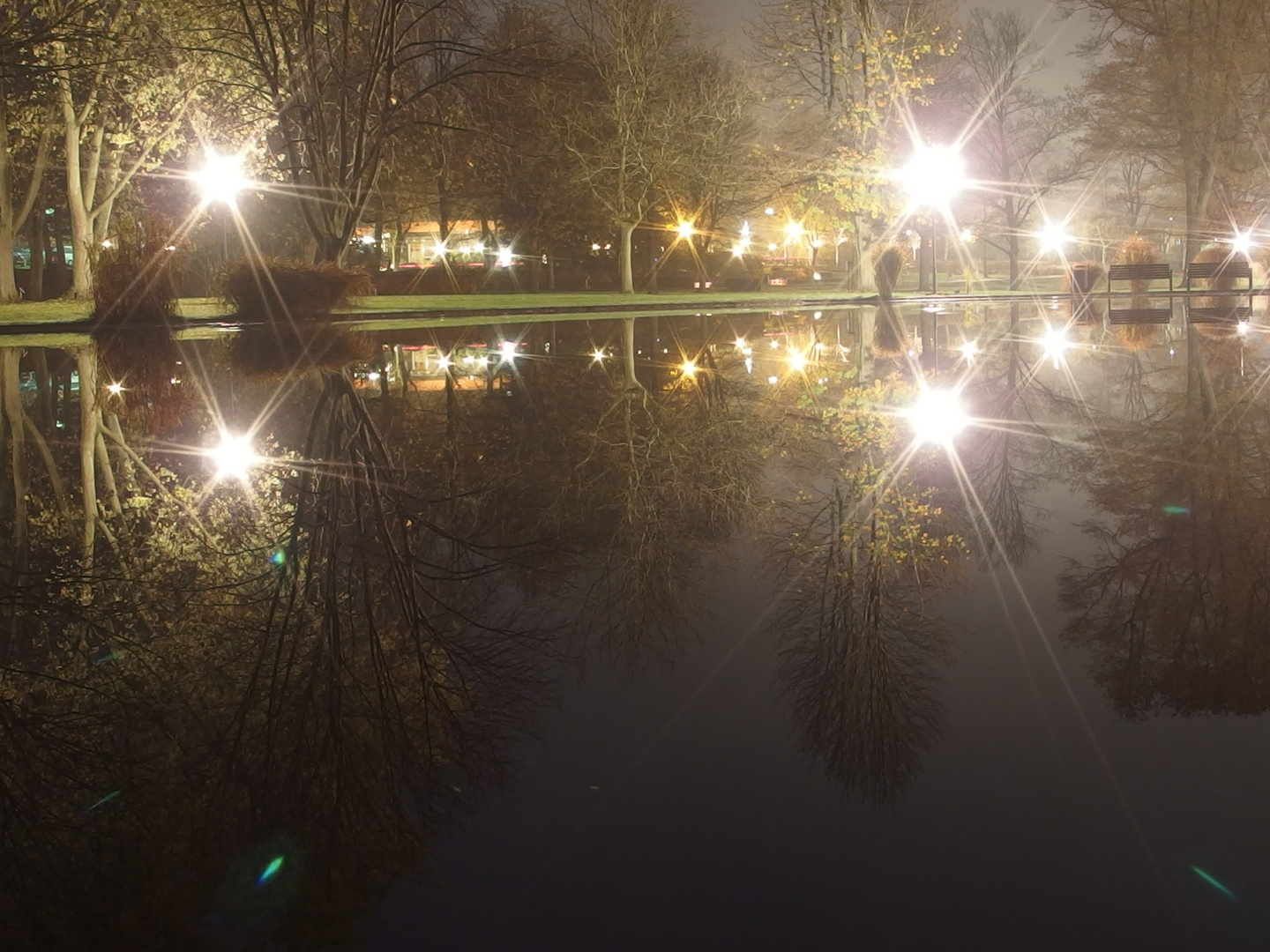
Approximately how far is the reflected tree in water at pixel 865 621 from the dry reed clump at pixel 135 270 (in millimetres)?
19241

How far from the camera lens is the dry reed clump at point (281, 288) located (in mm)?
26016

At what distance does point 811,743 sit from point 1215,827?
1.15 m

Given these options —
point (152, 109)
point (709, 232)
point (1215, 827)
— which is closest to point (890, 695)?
point (1215, 827)

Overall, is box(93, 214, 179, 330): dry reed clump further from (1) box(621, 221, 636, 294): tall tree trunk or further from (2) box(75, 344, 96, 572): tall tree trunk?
(1) box(621, 221, 636, 294): tall tree trunk

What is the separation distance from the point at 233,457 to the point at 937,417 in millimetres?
6403

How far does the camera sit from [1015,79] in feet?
172

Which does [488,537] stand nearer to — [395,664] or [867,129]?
[395,664]

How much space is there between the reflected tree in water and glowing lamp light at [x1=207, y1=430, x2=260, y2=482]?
163 inches

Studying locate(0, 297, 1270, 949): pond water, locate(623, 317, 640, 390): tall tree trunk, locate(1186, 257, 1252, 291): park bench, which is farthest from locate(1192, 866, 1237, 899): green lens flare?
locate(1186, 257, 1252, 291): park bench

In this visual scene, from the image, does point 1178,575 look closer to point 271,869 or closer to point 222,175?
point 271,869

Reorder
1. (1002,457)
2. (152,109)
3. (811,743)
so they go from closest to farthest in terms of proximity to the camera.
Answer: (811,743), (1002,457), (152,109)

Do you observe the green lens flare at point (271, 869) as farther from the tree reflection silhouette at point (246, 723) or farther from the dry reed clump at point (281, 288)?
the dry reed clump at point (281, 288)

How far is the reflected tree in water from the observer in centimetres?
372

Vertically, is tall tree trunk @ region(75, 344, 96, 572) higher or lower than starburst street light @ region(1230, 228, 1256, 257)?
lower
